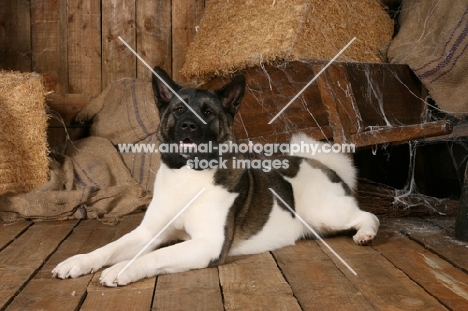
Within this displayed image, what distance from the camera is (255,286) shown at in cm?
242

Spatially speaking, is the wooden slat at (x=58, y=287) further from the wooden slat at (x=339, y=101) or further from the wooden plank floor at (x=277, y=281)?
the wooden slat at (x=339, y=101)

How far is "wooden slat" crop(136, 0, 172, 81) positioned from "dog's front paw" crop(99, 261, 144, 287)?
9.22ft

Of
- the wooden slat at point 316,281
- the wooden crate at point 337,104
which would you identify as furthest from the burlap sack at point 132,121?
the wooden slat at point 316,281

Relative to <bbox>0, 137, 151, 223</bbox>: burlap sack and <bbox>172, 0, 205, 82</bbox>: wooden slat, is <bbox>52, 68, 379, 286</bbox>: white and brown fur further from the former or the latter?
<bbox>172, 0, 205, 82</bbox>: wooden slat

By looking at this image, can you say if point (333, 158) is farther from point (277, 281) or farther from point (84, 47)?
point (84, 47)

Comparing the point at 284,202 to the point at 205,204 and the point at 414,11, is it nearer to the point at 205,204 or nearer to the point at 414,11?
the point at 205,204

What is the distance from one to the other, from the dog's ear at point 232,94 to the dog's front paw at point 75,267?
1029mm

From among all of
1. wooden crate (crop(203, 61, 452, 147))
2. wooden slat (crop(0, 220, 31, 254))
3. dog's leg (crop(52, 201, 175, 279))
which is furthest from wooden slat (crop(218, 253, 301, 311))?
wooden slat (crop(0, 220, 31, 254))

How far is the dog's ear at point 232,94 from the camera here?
296 cm

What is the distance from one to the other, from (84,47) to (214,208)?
2.66m

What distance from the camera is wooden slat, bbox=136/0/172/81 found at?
196 inches

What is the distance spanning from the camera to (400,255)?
2.94 m

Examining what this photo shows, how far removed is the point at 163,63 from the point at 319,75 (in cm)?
197

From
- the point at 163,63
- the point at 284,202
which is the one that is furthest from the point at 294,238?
the point at 163,63
